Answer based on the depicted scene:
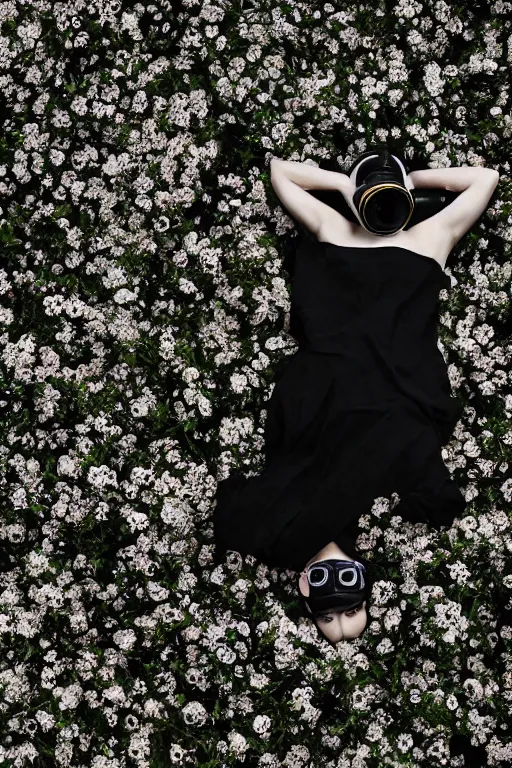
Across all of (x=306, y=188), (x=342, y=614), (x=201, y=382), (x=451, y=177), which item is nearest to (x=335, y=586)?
(x=342, y=614)

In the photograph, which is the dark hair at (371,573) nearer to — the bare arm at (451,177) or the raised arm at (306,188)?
the raised arm at (306,188)

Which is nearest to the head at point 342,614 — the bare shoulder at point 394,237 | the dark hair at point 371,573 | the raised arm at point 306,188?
the dark hair at point 371,573

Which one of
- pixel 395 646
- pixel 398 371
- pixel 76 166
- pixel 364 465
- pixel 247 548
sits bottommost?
pixel 395 646

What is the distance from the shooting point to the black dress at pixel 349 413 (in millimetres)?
3148

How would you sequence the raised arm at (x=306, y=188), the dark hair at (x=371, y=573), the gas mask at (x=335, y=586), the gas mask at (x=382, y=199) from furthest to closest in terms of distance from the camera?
the dark hair at (x=371, y=573), the raised arm at (x=306, y=188), the gas mask at (x=382, y=199), the gas mask at (x=335, y=586)

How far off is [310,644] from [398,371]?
54.5 inches

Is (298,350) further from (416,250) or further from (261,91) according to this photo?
(261,91)

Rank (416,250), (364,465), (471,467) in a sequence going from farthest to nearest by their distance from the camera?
(471,467) → (416,250) → (364,465)

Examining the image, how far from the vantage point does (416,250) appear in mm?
3338

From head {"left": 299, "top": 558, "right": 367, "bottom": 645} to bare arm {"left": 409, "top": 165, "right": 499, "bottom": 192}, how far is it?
1801 millimetres

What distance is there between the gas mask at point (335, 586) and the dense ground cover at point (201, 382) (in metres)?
0.56

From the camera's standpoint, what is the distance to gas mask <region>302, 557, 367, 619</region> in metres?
2.98

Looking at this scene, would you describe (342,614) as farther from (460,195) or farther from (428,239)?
(460,195)

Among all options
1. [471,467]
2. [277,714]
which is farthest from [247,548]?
[471,467]
